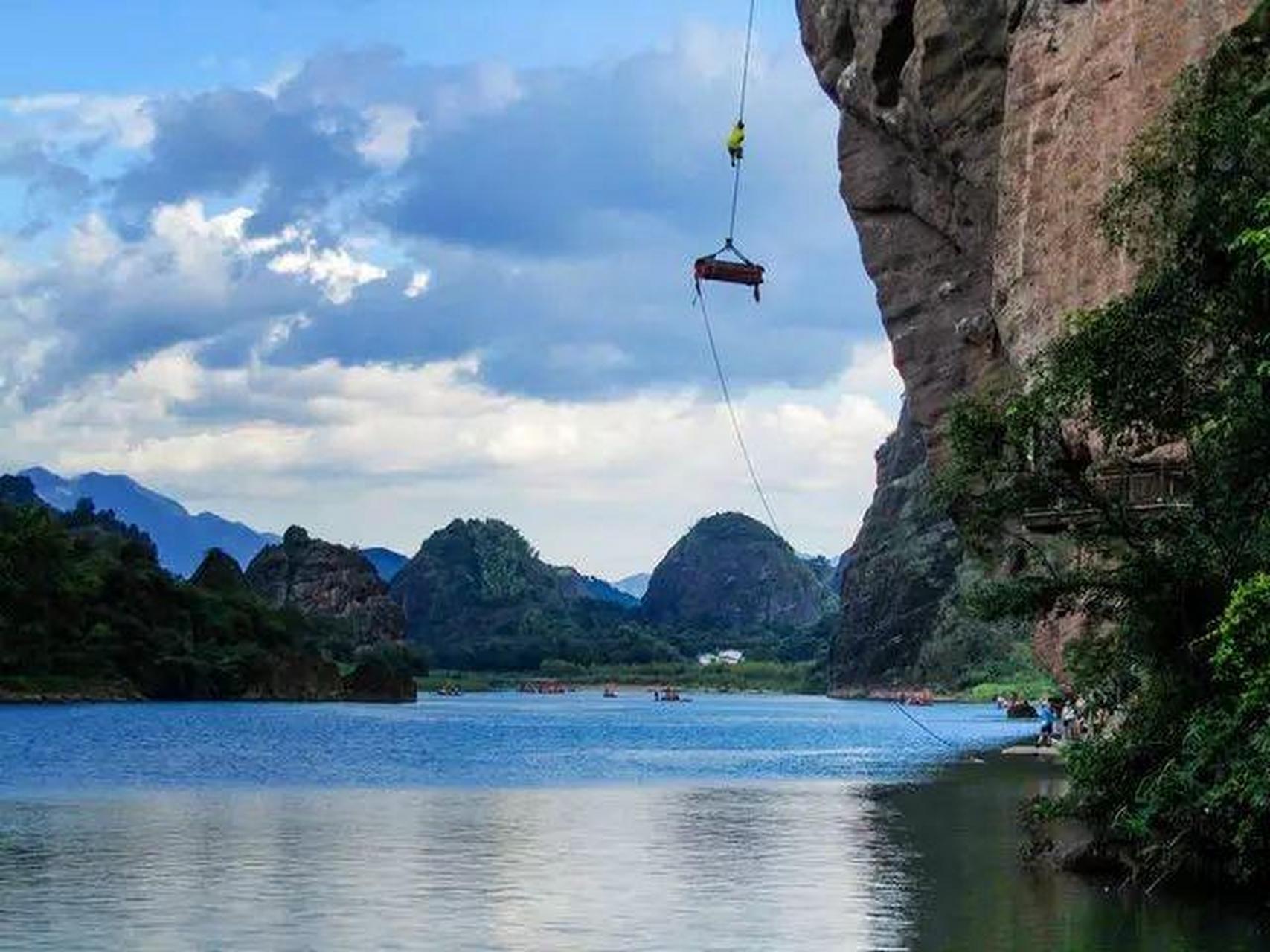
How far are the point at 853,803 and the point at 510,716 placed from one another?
123466mm

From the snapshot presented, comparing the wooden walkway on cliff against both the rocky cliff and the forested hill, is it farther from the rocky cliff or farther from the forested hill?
the forested hill

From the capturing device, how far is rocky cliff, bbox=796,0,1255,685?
61406 millimetres

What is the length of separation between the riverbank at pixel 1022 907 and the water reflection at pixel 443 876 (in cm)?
82

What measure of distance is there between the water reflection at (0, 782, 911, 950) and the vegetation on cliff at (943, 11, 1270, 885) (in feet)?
16.1

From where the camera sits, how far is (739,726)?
16138 centimetres

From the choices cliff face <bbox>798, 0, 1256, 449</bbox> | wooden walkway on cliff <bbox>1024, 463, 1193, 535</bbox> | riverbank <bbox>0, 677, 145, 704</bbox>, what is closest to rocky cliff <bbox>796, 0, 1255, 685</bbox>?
cliff face <bbox>798, 0, 1256, 449</bbox>

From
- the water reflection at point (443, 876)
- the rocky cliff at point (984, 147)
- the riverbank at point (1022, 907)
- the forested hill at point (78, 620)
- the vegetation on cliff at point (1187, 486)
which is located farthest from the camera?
the forested hill at point (78, 620)

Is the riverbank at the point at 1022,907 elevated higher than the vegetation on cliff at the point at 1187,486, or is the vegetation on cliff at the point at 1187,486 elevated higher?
the vegetation on cliff at the point at 1187,486

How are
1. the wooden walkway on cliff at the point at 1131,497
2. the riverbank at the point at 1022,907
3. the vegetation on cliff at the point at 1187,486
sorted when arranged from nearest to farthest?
the riverbank at the point at 1022,907
the vegetation on cliff at the point at 1187,486
the wooden walkway on cliff at the point at 1131,497

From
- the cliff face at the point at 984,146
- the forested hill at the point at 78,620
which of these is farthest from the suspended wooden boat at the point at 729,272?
the forested hill at the point at 78,620

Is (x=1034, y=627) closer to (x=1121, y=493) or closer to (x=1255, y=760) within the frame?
(x=1121, y=493)

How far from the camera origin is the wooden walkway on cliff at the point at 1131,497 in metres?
39.7

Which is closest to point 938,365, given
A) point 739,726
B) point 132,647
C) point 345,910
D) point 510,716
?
point 345,910

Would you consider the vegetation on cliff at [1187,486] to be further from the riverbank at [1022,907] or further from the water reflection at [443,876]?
the water reflection at [443,876]
